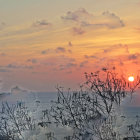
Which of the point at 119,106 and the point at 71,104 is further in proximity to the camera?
the point at 71,104

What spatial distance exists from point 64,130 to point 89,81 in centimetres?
543

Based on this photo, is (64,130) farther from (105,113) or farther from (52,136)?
(105,113)

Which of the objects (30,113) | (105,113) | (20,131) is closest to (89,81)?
(105,113)

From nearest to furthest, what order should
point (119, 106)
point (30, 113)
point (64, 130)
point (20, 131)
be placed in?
point (119, 106) < point (64, 130) < point (20, 131) < point (30, 113)

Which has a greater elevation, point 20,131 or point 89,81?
point 89,81

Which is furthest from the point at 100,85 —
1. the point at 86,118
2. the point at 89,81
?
the point at 86,118

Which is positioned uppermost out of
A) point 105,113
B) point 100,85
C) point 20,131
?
point 100,85

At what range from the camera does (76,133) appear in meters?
33.4

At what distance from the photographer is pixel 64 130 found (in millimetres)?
34406

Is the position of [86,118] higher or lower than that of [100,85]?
lower

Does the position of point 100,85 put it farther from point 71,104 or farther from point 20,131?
point 20,131

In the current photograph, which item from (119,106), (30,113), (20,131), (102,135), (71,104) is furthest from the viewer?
(30,113)

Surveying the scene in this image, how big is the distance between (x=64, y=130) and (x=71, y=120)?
1.50 m

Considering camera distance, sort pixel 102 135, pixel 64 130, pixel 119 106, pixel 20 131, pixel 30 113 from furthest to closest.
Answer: pixel 30 113 < pixel 20 131 < pixel 64 130 < pixel 119 106 < pixel 102 135
